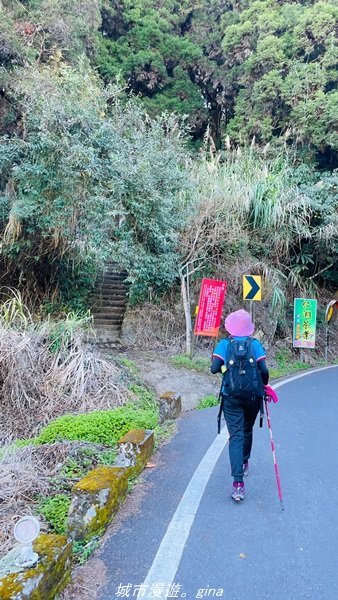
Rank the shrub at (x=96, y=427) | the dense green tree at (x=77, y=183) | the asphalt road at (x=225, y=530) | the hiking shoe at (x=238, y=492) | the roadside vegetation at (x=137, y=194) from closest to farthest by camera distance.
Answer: the asphalt road at (x=225, y=530) → the hiking shoe at (x=238, y=492) → the shrub at (x=96, y=427) → the roadside vegetation at (x=137, y=194) → the dense green tree at (x=77, y=183)

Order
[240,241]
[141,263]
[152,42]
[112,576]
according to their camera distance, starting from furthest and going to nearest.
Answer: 1. [152,42]
2. [240,241]
3. [141,263]
4. [112,576]

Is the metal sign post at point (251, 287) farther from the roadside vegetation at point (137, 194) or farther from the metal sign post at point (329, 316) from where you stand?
the metal sign post at point (329, 316)

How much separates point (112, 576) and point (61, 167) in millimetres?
7434

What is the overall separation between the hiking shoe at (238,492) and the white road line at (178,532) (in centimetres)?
31

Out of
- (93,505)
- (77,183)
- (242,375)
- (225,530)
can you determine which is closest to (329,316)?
(77,183)

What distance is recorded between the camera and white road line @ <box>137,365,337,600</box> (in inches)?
122

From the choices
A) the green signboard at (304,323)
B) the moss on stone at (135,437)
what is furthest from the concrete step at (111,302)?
the moss on stone at (135,437)

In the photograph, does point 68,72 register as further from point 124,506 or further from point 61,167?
point 124,506

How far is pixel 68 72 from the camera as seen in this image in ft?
33.6

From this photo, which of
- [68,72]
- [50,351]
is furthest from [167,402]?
[68,72]

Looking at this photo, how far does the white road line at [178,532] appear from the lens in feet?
10.2

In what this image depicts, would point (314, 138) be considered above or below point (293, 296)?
above

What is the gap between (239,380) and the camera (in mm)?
4270

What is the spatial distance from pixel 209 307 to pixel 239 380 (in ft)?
24.1
